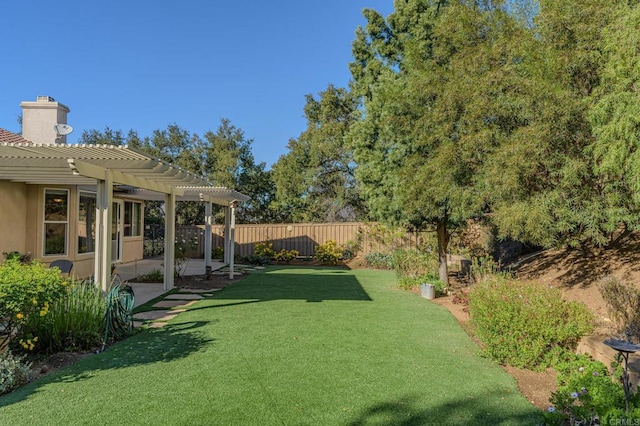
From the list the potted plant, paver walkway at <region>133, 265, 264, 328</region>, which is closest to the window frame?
paver walkway at <region>133, 265, 264, 328</region>

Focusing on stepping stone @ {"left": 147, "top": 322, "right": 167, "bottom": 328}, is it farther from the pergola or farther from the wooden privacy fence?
the wooden privacy fence

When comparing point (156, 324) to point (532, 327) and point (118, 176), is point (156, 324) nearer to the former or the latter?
point (118, 176)

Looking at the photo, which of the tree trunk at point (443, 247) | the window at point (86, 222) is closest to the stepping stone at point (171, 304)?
the window at point (86, 222)

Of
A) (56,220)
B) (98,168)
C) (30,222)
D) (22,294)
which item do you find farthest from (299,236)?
(22,294)

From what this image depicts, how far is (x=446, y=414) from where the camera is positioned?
3.10 m

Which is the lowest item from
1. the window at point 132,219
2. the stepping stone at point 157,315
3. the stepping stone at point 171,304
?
the stepping stone at point 157,315

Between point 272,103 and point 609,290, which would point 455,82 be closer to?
point 609,290

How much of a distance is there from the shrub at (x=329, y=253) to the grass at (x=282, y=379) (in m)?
9.15

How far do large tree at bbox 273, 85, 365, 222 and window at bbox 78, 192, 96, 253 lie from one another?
10.6 m

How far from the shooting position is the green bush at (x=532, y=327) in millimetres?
4172

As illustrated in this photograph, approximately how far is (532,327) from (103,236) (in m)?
6.12

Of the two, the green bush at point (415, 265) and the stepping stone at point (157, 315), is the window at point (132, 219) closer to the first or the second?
the stepping stone at point (157, 315)

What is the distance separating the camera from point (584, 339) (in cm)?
427

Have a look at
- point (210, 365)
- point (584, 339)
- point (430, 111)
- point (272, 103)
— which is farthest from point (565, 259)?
point (272, 103)
